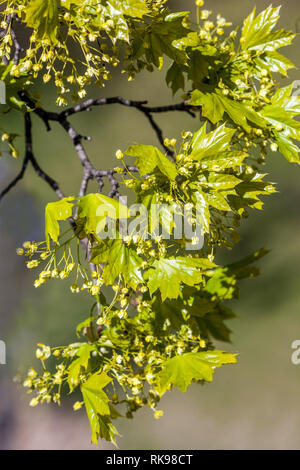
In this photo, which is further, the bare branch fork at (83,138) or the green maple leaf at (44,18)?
the bare branch fork at (83,138)

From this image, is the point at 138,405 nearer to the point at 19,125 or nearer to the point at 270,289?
the point at 19,125

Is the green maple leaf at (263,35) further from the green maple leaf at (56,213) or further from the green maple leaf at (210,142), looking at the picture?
the green maple leaf at (56,213)

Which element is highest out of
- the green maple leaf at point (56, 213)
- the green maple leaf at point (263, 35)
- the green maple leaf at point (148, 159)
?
the green maple leaf at point (263, 35)

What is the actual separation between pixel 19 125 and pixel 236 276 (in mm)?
870

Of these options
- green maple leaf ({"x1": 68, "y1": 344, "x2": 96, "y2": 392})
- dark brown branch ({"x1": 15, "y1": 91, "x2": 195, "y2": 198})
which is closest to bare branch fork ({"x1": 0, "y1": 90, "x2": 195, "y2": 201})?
dark brown branch ({"x1": 15, "y1": 91, "x2": 195, "y2": 198})

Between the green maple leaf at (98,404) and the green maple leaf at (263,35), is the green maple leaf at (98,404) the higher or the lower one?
the lower one

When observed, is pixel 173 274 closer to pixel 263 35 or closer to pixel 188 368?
pixel 188 368

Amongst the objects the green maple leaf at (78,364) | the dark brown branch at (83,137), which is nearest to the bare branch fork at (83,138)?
the dark brown branch at (83,137)

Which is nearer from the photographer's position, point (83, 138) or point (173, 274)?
point (173, 274)

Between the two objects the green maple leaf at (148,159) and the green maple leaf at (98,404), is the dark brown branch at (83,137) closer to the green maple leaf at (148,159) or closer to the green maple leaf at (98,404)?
the green maple leaf at (148,159)

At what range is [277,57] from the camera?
1.38ft

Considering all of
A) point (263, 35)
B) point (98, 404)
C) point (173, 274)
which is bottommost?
point (98, 404)

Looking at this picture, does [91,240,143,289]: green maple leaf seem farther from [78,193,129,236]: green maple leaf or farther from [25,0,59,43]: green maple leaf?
[25,0,59,43]: green maple leaf

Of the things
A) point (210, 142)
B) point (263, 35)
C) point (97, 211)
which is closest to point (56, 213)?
point (97, 211)
